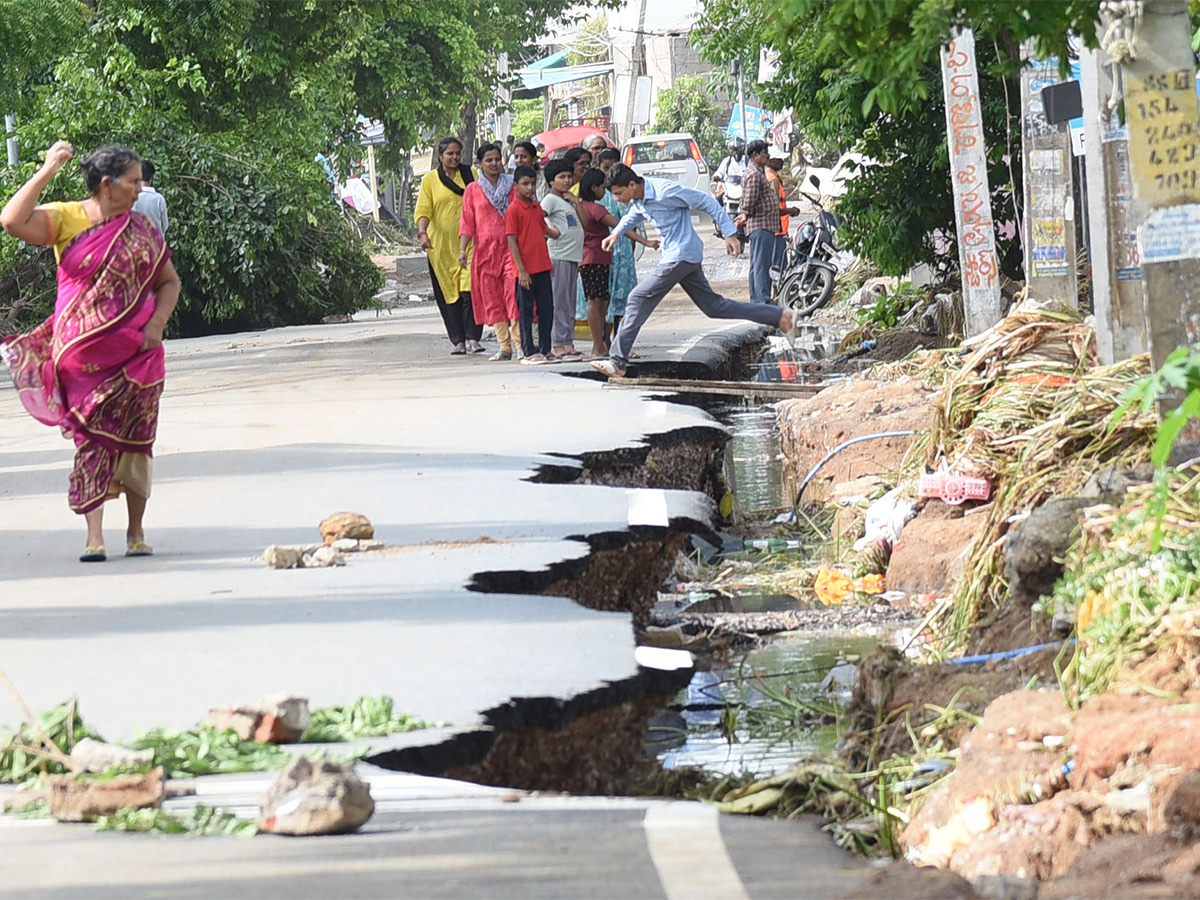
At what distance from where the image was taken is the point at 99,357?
249 inches

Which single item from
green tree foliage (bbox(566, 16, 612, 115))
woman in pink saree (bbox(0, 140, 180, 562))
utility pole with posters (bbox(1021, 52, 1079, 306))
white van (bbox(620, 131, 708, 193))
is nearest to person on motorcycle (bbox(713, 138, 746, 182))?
white van (bbox(620, 131, 708, 193))

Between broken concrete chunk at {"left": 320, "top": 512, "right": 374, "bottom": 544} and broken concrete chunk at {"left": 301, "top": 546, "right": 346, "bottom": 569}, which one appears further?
broken concrete chunk at {"left": 320, "top": 512, "right": 374, "bottom": 544}

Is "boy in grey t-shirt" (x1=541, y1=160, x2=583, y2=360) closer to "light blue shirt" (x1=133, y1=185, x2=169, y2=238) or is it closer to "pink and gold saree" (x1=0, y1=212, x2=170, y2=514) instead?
"light blue shirt" (x1=133, y1=185, x2=169, y2=238)

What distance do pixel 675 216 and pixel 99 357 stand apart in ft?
20.0

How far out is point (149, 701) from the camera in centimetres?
441

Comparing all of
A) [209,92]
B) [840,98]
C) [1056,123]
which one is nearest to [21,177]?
[209,92]

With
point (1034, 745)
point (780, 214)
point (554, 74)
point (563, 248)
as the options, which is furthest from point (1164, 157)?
point (554, 74)

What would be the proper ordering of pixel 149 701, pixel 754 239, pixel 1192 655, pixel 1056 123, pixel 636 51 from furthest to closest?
1. pixel 636 51
2. pixel 754 239
3. pixel 1056 123
4. pixel 149 701
5. pixel 1192 655

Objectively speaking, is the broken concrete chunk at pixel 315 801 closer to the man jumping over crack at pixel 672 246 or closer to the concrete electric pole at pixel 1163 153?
the concrete electric pole at pixel 1163 153

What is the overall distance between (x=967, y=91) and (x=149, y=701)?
23.3 ft

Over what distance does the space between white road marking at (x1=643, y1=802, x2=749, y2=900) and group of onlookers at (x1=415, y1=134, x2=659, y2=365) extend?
358 inches

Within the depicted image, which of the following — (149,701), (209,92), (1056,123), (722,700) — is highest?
(209,92)

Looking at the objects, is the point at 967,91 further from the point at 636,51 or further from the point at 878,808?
the point at 636,51

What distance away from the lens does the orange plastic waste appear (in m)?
6.46
